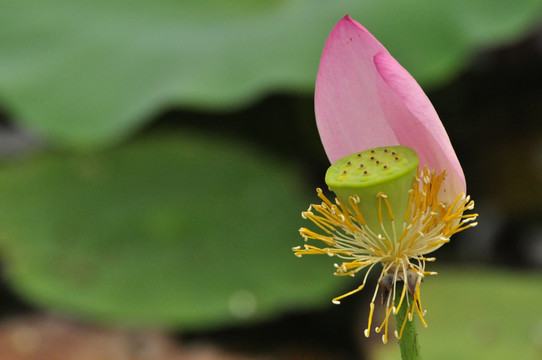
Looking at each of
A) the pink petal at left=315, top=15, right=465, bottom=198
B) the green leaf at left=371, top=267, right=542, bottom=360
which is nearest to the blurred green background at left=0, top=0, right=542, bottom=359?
the green leaf at left=371, top=267, right=542, bottom=360

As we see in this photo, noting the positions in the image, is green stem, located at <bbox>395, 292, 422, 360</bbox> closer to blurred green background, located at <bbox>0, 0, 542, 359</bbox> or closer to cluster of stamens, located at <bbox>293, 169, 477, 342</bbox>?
cluster of stamens, located at <bbox>293, 169, 477, 342</bbox>

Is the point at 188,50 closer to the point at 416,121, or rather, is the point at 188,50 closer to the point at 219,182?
the point at 219,182

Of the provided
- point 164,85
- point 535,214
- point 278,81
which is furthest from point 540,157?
point 164,85

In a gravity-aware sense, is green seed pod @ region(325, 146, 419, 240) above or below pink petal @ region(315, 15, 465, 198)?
below

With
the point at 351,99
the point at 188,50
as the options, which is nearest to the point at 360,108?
the point at 351,99

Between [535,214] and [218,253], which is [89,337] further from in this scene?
[535,214]

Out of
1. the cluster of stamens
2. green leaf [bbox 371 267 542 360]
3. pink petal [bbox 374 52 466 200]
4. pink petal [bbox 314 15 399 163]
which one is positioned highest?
green leaf [bbox 371 267 542 360]

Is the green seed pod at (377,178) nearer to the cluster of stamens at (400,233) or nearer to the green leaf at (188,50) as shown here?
the cluster of stamens at (400,233)
